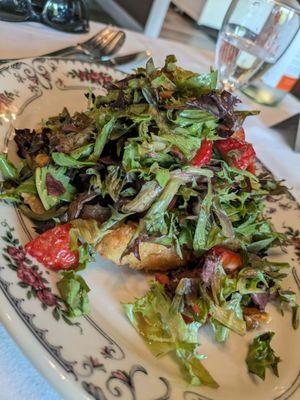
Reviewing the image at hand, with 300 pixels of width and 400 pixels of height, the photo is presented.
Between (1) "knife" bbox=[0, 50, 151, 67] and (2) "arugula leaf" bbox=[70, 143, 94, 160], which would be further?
(1) "knife" bbox=[0, 50, 151, 67]

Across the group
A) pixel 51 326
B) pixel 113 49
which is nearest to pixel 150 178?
pixel 51 326

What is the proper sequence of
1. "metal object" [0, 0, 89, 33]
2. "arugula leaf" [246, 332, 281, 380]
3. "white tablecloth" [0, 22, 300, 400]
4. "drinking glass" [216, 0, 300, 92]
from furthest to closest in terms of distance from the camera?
"drinking glass" [216, 0, 300, 92], "metal object" [0, 0, 89, 33], "arugula leaf" [246, 332, 281, 380], "white tablecloth" [0, 22, 300, 400]

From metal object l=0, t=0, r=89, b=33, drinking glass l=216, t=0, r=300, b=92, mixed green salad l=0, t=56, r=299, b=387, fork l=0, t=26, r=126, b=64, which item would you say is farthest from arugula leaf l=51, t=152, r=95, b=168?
drinking glass l=216, t=0, r=300, b=92

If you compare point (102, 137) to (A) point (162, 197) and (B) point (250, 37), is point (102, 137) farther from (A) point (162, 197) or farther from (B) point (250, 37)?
(B) point (250, 37)

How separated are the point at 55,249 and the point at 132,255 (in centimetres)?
15

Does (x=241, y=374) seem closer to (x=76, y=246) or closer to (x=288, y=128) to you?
(x=76, y=246)

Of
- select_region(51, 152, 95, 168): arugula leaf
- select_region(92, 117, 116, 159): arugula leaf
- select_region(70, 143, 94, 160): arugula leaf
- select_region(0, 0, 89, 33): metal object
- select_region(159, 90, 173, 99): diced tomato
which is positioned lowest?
select_region(0, 0, 89, 33): metal object

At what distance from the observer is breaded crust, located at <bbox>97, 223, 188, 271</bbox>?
754mm

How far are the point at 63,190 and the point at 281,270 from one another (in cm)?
49

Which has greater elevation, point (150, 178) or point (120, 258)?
point (150, 178)

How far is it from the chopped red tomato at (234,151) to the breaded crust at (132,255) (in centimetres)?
20

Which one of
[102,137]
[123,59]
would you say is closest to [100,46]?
[123,59]

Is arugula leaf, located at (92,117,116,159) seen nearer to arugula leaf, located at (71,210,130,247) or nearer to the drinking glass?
arugula leaf, located at (71,210,130,247)

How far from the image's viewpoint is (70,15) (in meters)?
1.41
